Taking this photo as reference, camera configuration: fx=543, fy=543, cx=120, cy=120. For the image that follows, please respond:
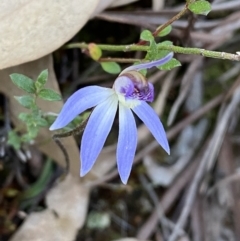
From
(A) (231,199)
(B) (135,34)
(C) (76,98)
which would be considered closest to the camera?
(C) (76,98)

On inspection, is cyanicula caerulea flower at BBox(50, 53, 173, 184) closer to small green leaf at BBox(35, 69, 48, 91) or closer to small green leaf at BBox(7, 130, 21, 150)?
small green leaf at BBox(35, 69, 48, 91)

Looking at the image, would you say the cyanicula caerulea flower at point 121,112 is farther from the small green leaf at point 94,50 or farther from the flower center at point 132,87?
the small green leaf at point 94,50

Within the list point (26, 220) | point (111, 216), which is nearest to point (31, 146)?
point (26, 220)

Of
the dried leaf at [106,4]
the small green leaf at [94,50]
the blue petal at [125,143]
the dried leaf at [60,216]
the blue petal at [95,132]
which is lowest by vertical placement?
the dried leaf at [60,216]

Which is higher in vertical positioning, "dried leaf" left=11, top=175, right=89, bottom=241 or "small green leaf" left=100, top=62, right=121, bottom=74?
"small green leaf" left=100, top=62, right=121, bottom=74

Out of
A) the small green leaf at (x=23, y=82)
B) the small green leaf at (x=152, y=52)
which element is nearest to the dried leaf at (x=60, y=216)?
the small green leaf at (x=23, y=82)

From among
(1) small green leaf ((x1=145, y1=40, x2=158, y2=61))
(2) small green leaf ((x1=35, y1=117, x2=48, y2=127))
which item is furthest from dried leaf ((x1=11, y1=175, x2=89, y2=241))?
(1) small green leaf ((x1=145, y1=40, x2=158, y2=61))

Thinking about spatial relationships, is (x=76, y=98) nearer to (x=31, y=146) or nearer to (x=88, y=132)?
(x=88, y=132)
